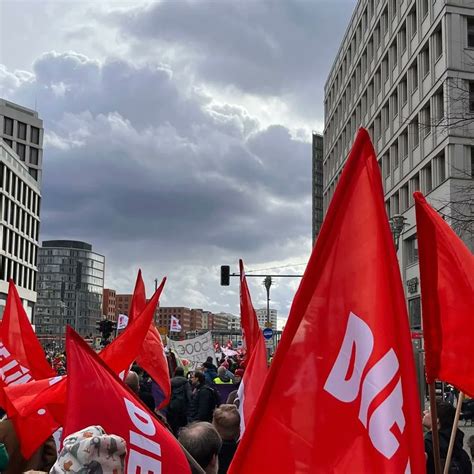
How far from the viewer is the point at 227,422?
199 inches

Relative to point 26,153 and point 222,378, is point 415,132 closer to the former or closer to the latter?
point 222,378

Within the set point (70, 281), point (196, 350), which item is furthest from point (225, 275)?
point (70, 281)

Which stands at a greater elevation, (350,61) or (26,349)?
(350,61)

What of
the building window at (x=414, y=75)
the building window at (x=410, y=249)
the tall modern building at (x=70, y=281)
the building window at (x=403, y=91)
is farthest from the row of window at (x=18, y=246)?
the tall modern building at (x=70, y=281)

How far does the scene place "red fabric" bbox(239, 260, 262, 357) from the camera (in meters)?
7.57

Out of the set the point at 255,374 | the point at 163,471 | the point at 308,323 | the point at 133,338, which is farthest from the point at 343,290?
the point at 133,338

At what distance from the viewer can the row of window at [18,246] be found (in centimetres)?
6794

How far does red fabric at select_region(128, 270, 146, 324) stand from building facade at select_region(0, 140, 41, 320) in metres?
A: 54.2

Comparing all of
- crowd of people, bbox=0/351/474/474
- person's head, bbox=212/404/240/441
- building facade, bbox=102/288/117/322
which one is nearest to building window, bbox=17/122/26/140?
crowd of people, bbox=0/351/474/474

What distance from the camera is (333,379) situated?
9.48 feet

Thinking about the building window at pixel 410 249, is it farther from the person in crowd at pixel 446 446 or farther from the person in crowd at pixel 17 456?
the person in crowd at pixel 17 456

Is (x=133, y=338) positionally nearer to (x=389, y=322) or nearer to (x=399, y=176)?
(x=389, y=322)

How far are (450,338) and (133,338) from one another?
11.7 feet

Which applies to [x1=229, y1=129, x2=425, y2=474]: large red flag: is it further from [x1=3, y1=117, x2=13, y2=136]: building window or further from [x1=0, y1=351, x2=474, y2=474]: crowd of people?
[x1=3, y1=117, x2=13, y2=136]: building window
